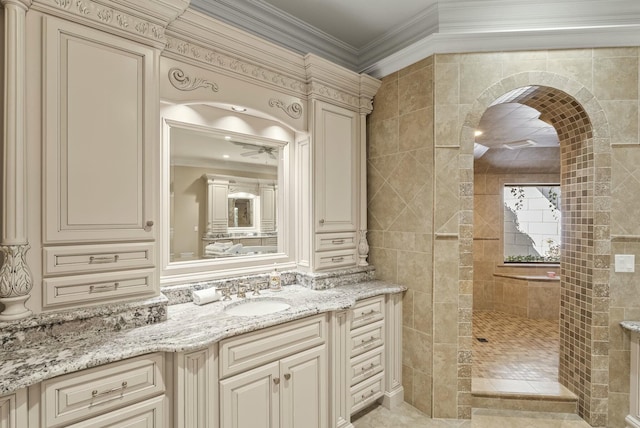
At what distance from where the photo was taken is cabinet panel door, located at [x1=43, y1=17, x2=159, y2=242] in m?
1.38

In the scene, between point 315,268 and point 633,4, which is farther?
point 315,268

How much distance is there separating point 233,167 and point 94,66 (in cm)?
101

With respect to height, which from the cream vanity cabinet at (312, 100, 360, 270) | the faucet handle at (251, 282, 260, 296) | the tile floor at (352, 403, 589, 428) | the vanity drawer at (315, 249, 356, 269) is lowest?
the tile floor at (352, 403, 589, 428)

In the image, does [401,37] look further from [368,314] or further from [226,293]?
[226,293]

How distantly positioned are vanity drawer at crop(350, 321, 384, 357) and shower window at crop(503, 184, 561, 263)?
3.87 m

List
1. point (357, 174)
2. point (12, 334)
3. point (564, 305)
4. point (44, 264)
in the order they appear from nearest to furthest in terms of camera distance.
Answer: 1. point (12, 334)
2. point (44, 264)
3. point (564, 305)
4. point (357, 174)

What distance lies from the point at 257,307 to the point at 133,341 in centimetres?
83

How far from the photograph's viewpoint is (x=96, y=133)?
1473 millimetres

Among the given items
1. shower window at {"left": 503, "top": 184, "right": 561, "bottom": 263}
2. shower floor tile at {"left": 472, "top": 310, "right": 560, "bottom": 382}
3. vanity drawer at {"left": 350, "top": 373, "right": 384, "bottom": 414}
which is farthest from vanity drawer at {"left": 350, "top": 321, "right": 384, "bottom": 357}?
shower window at {"left": 503, "top": 184, "right": 561, "bottom": 263}

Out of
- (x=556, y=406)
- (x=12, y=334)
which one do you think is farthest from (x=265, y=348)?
(x=556, y=406)

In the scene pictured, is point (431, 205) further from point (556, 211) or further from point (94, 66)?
point (556, 211)

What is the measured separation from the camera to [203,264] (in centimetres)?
212

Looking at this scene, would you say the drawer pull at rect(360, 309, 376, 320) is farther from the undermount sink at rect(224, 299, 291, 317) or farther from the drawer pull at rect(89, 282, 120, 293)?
the drawer pull at rect(89, 282, 120, 293)

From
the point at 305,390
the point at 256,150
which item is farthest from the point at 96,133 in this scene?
the point at 305,390
